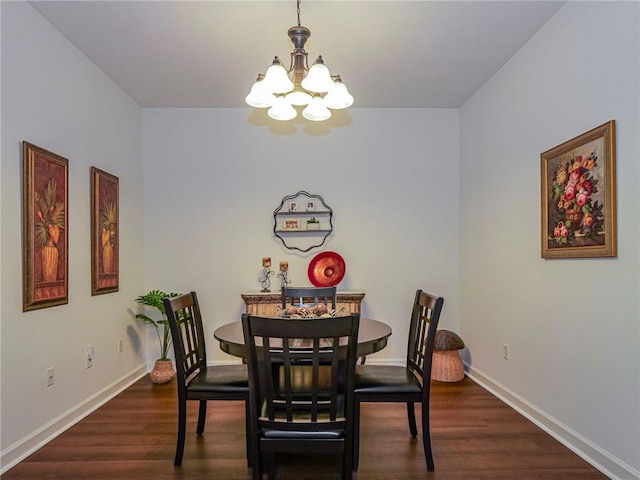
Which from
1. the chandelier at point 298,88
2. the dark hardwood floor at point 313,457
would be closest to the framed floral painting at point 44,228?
the dark hardwood floor at point 313,457

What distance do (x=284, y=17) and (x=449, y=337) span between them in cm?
286

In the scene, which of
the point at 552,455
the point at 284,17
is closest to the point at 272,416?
the point at 552,455

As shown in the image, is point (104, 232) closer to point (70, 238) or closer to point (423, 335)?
point (70, 238)

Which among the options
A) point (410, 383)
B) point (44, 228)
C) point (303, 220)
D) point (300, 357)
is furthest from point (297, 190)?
point (300, 357)

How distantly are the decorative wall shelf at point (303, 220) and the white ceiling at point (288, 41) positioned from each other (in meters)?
1.11

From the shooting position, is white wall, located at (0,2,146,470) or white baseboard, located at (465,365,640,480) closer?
white baseboard, located at (465,365,640,480)

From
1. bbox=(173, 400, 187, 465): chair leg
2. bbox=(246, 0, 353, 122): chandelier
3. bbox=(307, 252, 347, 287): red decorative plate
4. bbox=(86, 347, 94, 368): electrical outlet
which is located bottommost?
bbox=(173, 400, 187, 465): chair leg

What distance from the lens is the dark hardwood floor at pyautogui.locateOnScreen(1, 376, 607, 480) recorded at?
88.4 inches

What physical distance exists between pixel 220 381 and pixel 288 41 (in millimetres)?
2255

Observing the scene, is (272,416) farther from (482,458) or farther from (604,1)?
(604,1)

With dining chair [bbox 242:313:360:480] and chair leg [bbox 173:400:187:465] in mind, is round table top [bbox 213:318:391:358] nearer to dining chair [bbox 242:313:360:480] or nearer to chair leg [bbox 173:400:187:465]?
dining chair [bbox 242:313:360:480]

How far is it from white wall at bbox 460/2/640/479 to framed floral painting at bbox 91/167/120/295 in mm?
3136

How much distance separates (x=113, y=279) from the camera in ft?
11.9

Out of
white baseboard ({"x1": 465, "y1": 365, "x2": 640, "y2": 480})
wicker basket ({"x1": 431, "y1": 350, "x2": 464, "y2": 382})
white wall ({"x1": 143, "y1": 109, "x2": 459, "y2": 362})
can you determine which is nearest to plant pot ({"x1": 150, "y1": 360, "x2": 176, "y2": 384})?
white wall ({"x1": 143, "y1": 109, "x2": 459, "y2": 362})
